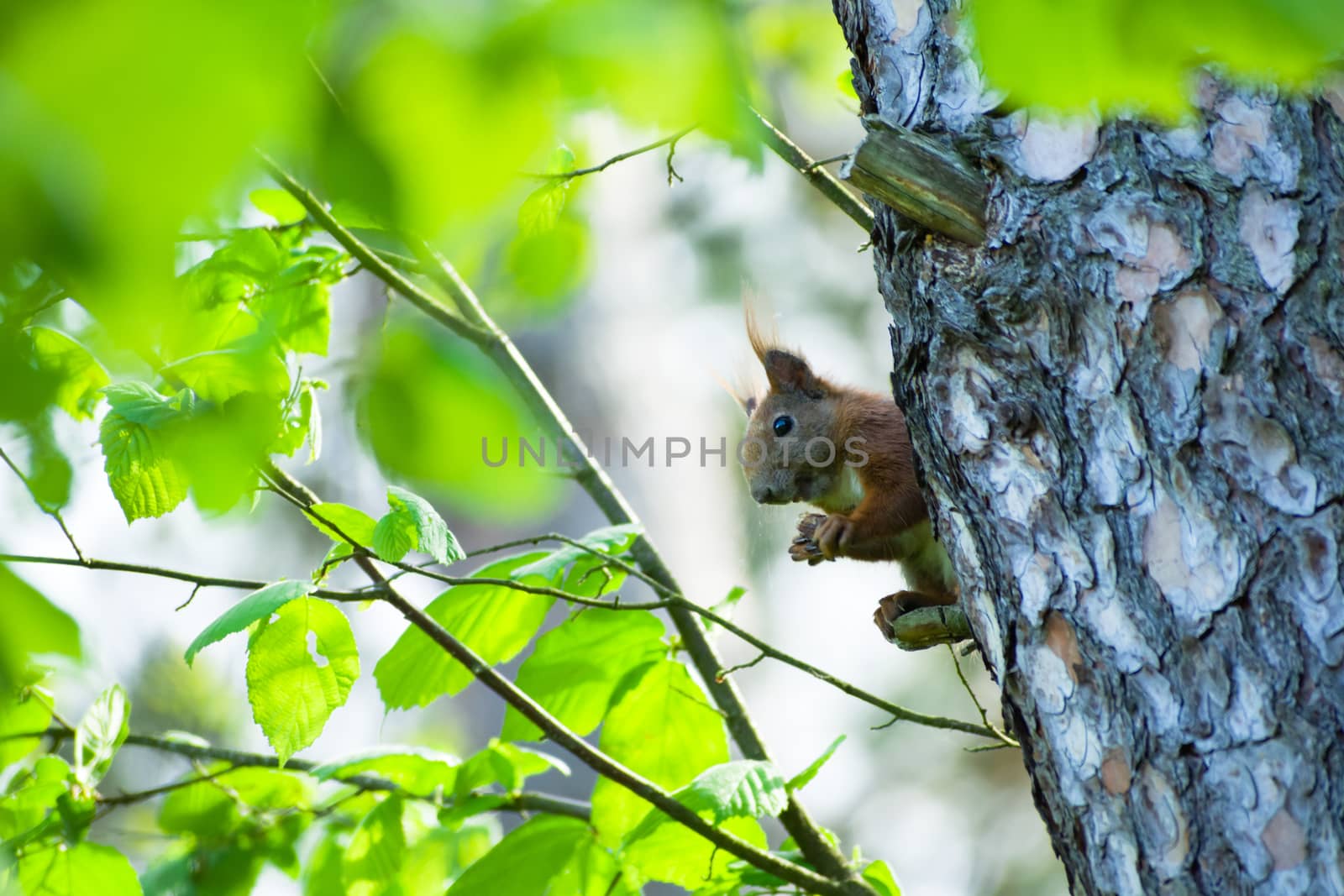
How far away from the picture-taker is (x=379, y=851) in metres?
1.61

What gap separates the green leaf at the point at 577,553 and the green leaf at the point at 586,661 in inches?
3.8

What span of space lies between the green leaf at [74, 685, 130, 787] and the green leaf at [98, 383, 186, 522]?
0.57m

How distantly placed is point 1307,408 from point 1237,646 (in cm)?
20

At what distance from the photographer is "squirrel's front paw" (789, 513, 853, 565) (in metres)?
1.76

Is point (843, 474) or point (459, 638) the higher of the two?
point (843, 474)

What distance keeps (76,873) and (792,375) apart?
5.15ft

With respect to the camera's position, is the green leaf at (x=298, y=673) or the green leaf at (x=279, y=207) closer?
the green leaf at (x=298, y=673)

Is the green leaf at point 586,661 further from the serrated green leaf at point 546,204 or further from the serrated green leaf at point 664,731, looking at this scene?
the serrated green leaf at point 546,204

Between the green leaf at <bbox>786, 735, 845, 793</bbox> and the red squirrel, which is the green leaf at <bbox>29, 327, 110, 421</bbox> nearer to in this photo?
the green leaf at <bbox>786, 735, 845, 793</bbox>

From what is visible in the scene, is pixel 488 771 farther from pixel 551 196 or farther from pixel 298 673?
pixel 551 196

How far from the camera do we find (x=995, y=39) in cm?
32

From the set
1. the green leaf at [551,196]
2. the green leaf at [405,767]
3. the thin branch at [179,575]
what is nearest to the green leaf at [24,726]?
the thin branch at [179,575]

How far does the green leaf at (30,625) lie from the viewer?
405 millimetres

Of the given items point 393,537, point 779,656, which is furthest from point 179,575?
point 779,656
